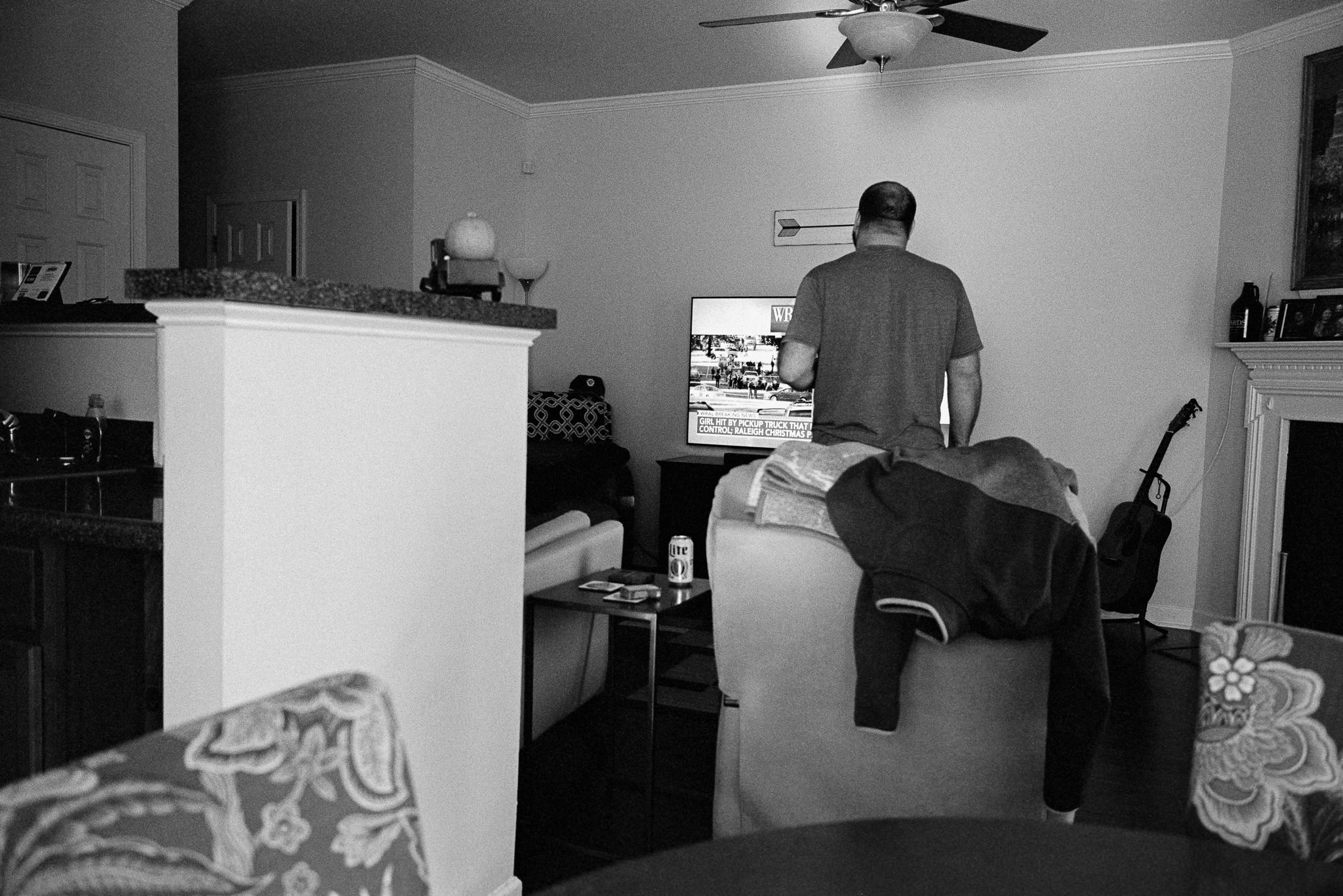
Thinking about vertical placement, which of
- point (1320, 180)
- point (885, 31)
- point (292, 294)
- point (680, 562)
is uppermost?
point (885, 31)

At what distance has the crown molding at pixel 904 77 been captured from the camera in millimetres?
4973

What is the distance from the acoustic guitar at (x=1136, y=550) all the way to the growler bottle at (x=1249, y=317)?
0.35 metres

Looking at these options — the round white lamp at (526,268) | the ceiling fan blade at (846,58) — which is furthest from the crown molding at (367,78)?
the ceiling fan blade at (846,58)

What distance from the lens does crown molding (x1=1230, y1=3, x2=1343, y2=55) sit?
4348mm

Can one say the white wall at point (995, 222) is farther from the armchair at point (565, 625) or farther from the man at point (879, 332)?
the armchair at point (565, 625)

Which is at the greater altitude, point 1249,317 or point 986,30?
point 986,30

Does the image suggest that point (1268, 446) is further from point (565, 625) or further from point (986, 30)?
point (565, 625)

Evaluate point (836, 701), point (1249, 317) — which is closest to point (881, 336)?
point (836, 701)

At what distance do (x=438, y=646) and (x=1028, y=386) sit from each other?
13.5 feet

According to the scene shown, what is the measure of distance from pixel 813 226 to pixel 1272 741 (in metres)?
4.93

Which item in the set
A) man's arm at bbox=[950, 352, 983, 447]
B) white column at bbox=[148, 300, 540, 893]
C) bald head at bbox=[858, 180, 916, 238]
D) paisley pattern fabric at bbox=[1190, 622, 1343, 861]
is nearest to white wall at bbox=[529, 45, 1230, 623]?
man's arm at bbox=[950, 352, 983, 447]

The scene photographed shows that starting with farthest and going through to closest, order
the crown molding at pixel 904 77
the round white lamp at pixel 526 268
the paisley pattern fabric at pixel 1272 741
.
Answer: the round white lamp at pixel 526 268, the crown molding at pixel 904 77, the paisley pattern fabric at pixel 1272 741

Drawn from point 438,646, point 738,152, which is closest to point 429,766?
point 438,646

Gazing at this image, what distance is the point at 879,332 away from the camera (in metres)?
3.04
